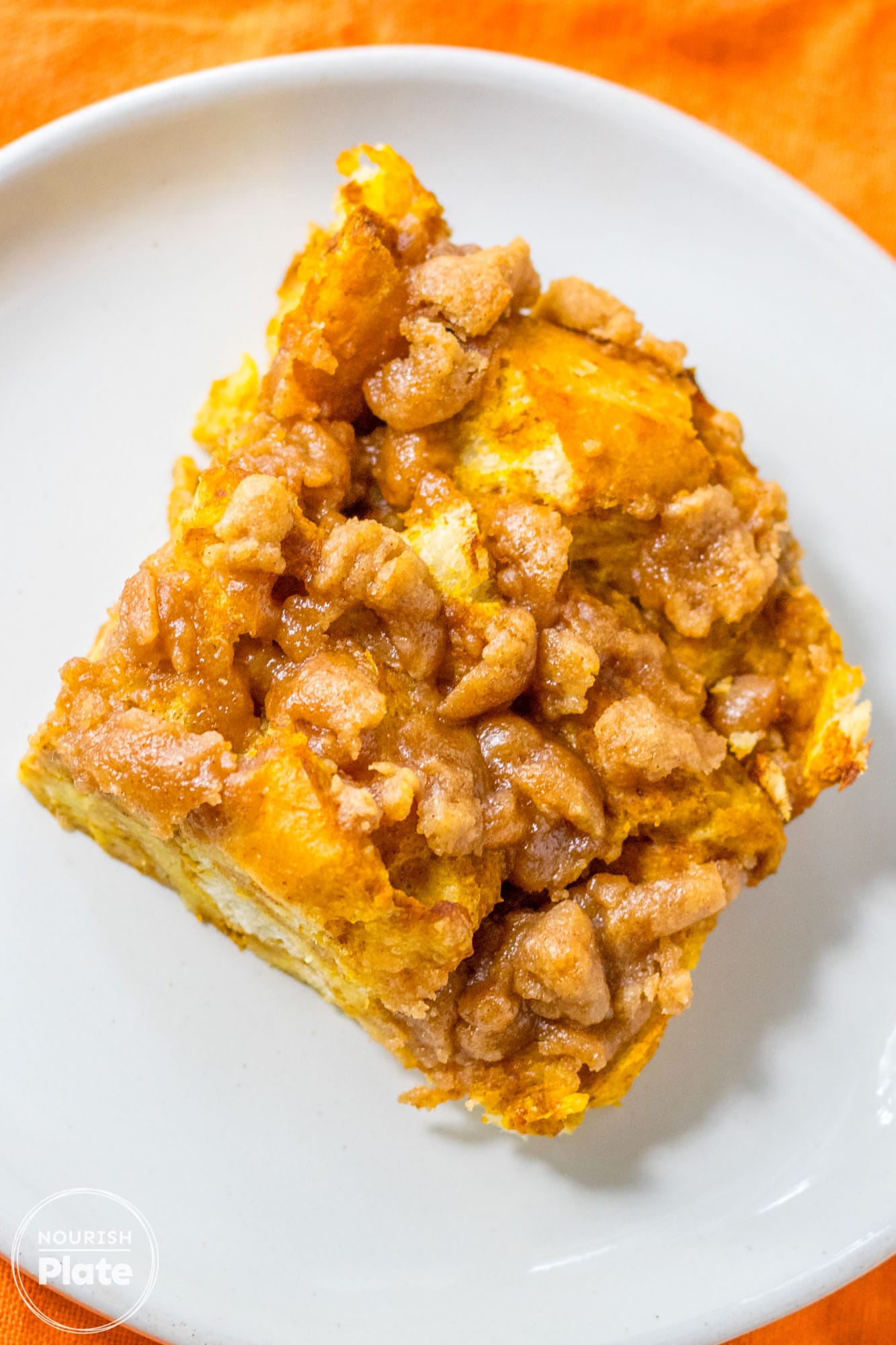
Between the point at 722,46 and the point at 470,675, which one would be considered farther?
the point at 722,46

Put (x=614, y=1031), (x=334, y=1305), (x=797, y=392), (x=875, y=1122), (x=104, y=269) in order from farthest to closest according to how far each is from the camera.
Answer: (x=797, y=392)
(x=104, y=269)
(x=875, y=1122)
(x=334, y=1305)
(x=614, y=1031)

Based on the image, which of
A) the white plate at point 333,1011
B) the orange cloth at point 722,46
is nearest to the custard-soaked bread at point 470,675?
the white plate at point 333,1011

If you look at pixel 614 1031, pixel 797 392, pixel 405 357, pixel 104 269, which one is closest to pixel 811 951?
pixel 614 1031

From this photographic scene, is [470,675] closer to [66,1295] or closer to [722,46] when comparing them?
[66,1295]

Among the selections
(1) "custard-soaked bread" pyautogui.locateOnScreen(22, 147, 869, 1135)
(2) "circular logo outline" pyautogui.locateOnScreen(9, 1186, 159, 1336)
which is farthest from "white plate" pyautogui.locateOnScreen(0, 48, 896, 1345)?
(1) "custard-soaked bread" pyautogui.locateOnScreen(22, 147, 869, 1135)

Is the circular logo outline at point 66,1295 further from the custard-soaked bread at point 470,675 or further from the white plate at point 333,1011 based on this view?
the custard-soaked bread at point 470,675

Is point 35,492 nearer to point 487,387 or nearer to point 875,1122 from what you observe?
point 487,387

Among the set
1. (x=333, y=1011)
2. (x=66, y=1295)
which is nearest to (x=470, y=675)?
(x=333, y=1011)
